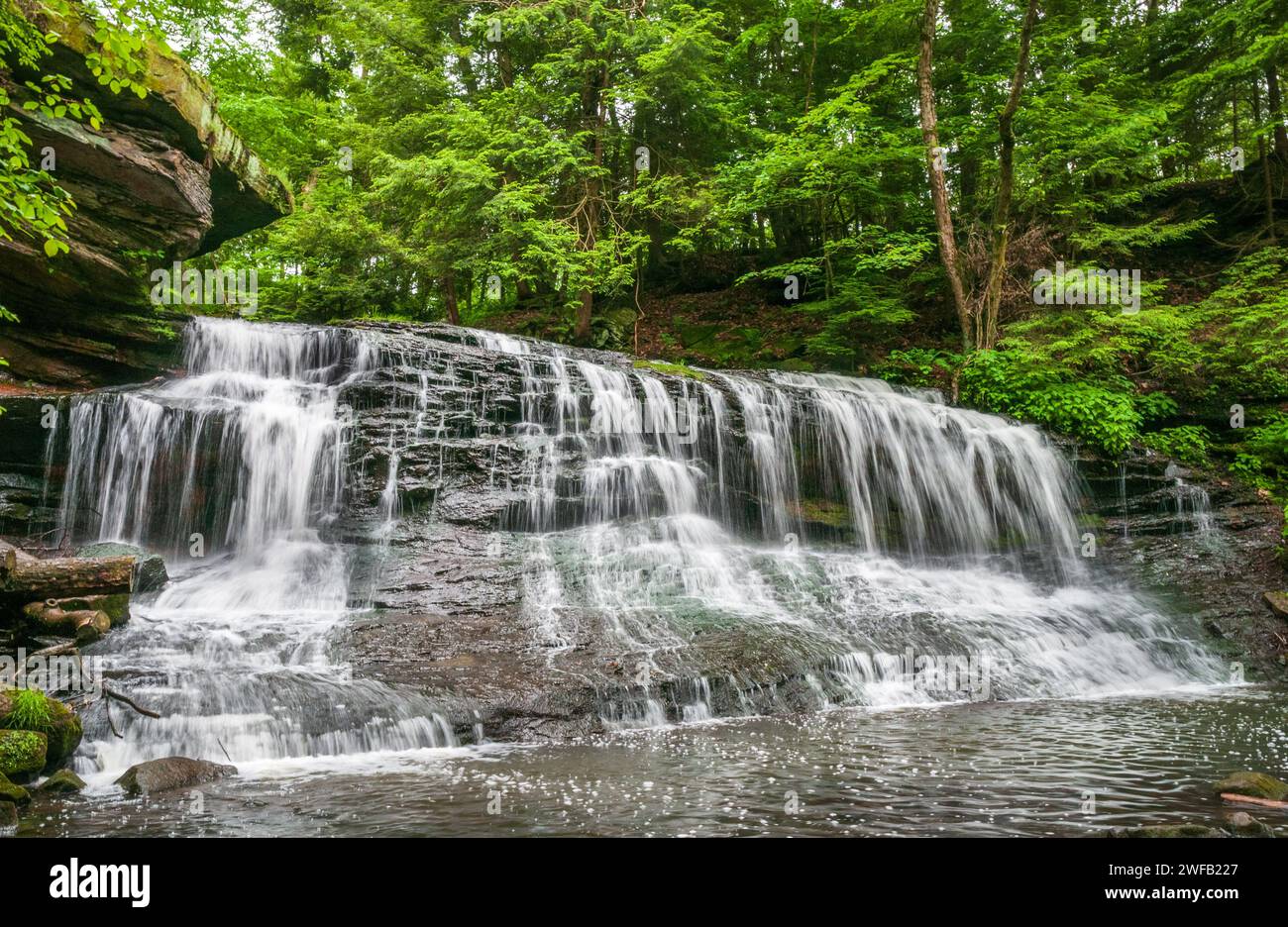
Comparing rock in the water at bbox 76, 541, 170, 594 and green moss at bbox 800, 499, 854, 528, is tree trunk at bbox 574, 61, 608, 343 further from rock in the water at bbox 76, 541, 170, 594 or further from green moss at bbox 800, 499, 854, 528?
rock in the water at bbox 76, 541, 170, 594

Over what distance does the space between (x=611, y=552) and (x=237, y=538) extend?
496cm

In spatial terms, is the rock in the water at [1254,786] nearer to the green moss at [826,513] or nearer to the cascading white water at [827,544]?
the cascading white water at [827,544]

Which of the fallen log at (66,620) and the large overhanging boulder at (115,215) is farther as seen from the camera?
the large overhanging boulder at (115,215)

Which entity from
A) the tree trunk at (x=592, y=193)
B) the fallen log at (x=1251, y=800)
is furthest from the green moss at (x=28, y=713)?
the tree trunk at (x=592, y=193)

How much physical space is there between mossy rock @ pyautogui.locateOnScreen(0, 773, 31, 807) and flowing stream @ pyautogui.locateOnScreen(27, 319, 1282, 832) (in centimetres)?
43

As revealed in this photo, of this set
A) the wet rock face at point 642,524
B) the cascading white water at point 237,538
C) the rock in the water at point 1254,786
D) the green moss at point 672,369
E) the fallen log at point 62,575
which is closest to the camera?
the rock in the water at point 1254,786

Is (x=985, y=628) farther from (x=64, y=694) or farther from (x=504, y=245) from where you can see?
(x=504, y=245)

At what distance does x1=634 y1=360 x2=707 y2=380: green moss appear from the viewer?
12688 mm

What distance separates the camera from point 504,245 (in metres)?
15.5

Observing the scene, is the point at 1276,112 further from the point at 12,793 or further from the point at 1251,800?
the point at 12,793

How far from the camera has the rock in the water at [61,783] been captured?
4391 millimetres

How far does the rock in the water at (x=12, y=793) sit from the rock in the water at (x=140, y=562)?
399 cm

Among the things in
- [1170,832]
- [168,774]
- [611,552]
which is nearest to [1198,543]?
[611,552]
